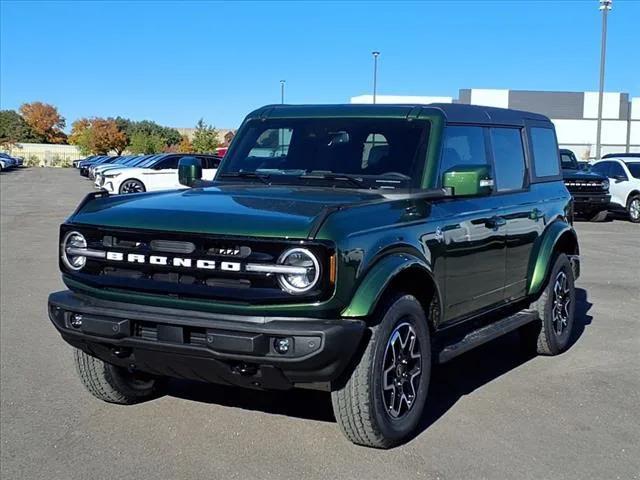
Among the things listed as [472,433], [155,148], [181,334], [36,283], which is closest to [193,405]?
[181,334]

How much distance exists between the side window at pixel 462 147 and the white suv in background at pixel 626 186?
57.7 feet

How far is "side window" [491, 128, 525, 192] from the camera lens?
624 cm

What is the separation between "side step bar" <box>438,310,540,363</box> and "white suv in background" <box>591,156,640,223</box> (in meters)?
17.0

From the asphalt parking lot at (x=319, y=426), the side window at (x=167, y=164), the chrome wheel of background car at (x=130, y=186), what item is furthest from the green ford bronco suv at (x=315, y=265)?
the side window at (x=167, y=164)

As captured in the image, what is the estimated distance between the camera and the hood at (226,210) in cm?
406

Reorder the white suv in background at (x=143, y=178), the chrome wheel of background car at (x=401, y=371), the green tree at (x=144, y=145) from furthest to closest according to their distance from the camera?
the green tree at (x=144, y=145) < the white suv in background at (x=143, y=178) < the chrome wheel of background car at (x=401, y=371)

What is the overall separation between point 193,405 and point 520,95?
2337 inches

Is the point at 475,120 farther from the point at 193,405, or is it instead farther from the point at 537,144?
the point at 193,405

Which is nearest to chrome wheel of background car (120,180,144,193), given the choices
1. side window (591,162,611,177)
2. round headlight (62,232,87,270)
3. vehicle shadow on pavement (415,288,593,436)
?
side window (591,162,611,177)

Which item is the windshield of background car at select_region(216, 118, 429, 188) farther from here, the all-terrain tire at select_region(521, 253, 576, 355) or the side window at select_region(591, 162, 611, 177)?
the side window at select_region(591, 162, 611, 177)

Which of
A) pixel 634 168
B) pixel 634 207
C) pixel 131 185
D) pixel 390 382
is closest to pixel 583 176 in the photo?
pixel 634 207

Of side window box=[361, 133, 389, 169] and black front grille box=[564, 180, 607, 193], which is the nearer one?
side window box=[361, 133, 389, 169]

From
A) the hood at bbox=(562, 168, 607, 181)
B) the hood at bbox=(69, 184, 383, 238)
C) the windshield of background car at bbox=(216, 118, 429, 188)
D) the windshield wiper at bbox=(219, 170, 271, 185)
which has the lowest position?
the hood at bbox=(562, 168, 607, 181)

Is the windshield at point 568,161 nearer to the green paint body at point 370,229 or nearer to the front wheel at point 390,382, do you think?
the green paint body at point 370,229
